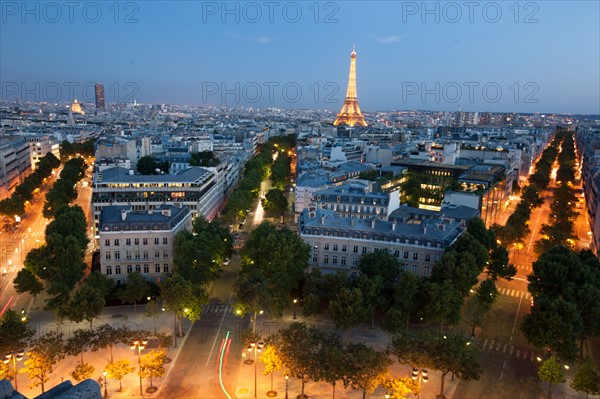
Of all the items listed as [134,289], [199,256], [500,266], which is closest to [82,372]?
A: [134,289]

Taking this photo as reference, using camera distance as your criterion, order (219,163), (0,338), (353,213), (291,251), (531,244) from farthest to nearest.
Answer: (219,163) < (531,244) < (353,213) < (291,251) < (0,338)

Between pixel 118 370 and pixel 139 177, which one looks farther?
pixel 139 177

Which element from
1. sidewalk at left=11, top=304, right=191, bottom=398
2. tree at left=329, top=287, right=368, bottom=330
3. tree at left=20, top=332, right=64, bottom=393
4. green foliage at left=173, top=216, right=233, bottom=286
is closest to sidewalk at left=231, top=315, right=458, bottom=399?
tree at left=329, top=287, right=368, bottom=330

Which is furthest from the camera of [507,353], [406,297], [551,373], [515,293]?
[515,293]

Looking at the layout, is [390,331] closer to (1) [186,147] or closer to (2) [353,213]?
(2) [353,213]

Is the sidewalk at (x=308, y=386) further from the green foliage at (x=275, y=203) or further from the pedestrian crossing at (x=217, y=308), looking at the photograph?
the green foliage at (x=275, y=203)

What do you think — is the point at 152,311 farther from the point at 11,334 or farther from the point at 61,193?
the point at 61,193

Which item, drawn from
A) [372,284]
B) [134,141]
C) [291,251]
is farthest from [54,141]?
[372,284]
